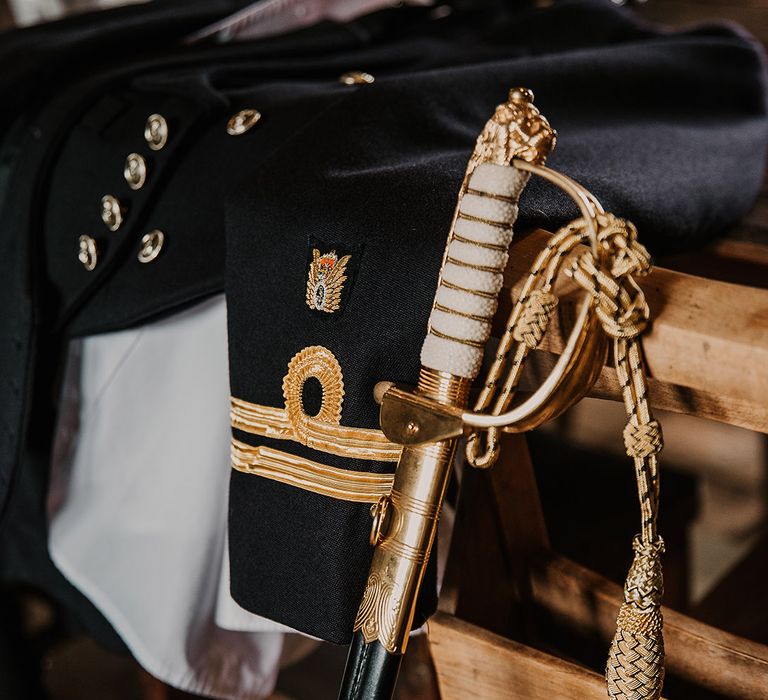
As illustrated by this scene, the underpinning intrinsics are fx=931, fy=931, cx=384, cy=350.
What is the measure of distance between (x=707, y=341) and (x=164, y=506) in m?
0.40

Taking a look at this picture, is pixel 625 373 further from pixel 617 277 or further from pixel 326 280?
pixel 326 280

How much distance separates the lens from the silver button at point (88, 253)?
63 cm

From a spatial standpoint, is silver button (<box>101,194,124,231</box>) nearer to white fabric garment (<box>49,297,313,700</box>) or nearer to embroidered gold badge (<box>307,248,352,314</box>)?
white fabric garment (<box>49,297,313,700</box>)

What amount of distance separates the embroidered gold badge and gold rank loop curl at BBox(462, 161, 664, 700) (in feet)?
0.31

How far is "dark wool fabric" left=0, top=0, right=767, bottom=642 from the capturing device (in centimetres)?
44

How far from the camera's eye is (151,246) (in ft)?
1.97

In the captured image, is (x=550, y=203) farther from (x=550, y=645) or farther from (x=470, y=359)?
(x=550, y=645)

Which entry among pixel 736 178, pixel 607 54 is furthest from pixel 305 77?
pixel 736 178

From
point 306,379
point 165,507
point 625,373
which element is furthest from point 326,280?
point 165,507

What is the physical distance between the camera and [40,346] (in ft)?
2.15

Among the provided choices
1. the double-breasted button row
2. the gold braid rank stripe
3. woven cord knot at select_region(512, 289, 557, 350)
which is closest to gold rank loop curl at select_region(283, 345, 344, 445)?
the gold braid rank stripe

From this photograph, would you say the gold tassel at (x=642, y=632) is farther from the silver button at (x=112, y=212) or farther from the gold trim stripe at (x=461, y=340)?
the silver button at (x=112, y=212)

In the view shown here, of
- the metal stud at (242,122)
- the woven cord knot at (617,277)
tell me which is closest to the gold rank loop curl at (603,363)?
the woven cord knot at (617,277)

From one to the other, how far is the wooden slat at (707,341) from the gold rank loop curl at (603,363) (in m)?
0.01
